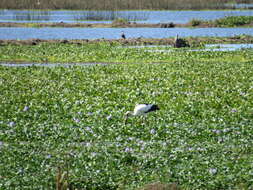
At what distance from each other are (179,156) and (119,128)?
292 cm

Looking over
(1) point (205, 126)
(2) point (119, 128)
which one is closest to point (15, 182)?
(2) point (119, 128)

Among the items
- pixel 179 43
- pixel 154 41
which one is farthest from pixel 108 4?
pixel 179 43

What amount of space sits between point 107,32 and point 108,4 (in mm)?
21727

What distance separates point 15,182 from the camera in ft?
35.4

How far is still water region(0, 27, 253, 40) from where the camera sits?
49.1 meters

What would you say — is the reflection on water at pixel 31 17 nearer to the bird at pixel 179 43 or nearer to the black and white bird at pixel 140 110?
the bird at pixel 179 43

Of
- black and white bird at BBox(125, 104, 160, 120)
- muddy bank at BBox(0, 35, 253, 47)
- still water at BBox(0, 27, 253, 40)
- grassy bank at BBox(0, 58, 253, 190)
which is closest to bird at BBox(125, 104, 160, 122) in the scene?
black and white bird at BBox(125, 104, 160, 120)

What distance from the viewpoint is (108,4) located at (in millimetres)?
73688

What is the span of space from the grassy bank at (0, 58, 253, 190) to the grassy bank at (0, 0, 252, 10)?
44.3m

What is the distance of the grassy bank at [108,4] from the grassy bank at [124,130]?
44.3 meters

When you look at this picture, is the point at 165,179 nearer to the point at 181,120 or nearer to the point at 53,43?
the point at 181,120

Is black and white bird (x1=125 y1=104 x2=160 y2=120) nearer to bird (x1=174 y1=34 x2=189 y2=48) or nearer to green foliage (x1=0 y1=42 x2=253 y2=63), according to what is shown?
green foliage (x1=0 y1=42 x2=253 y2=63)

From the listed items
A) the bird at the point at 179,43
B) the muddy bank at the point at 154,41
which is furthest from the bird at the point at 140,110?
the muddy bank at the point at 154,41

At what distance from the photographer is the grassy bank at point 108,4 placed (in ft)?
224
